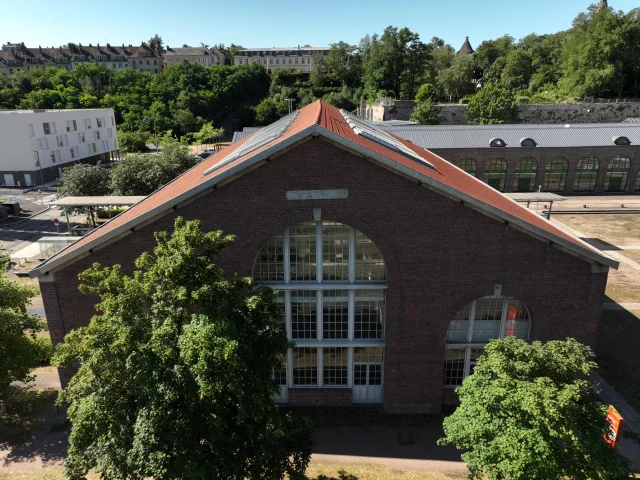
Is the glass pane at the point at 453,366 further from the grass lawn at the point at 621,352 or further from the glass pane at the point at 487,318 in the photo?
the grass lawn at the point at 621,352

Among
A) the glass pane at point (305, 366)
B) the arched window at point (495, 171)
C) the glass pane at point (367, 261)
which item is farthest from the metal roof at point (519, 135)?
the glass pane at point (305, 366)

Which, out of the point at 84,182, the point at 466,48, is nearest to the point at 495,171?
the point at 84,182

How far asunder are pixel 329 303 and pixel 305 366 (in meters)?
2.99

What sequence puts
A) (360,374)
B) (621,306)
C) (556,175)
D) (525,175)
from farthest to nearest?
(556,175)
(525,175)
(621,306)
(360,374)

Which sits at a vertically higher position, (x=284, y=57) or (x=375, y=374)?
(x=284, y=57)

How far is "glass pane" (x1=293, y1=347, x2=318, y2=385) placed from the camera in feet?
58.5

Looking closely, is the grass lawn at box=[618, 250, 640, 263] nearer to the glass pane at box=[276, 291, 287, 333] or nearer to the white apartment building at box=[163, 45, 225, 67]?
the glass pane at box=[276, 291, 287, 333]

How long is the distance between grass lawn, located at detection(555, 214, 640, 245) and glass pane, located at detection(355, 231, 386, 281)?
111 ft

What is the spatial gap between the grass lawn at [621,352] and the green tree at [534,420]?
1015cm

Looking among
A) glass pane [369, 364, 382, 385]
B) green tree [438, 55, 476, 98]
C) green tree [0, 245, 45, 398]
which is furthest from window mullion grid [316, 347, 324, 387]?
green tree [438, 55, 476, 98]

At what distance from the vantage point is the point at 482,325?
56.7ft

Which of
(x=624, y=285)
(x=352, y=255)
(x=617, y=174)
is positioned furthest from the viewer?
(x=617, y=174)

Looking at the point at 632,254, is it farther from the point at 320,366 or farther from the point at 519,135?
the point at 320,366

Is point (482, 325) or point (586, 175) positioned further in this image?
point (586, 175)
